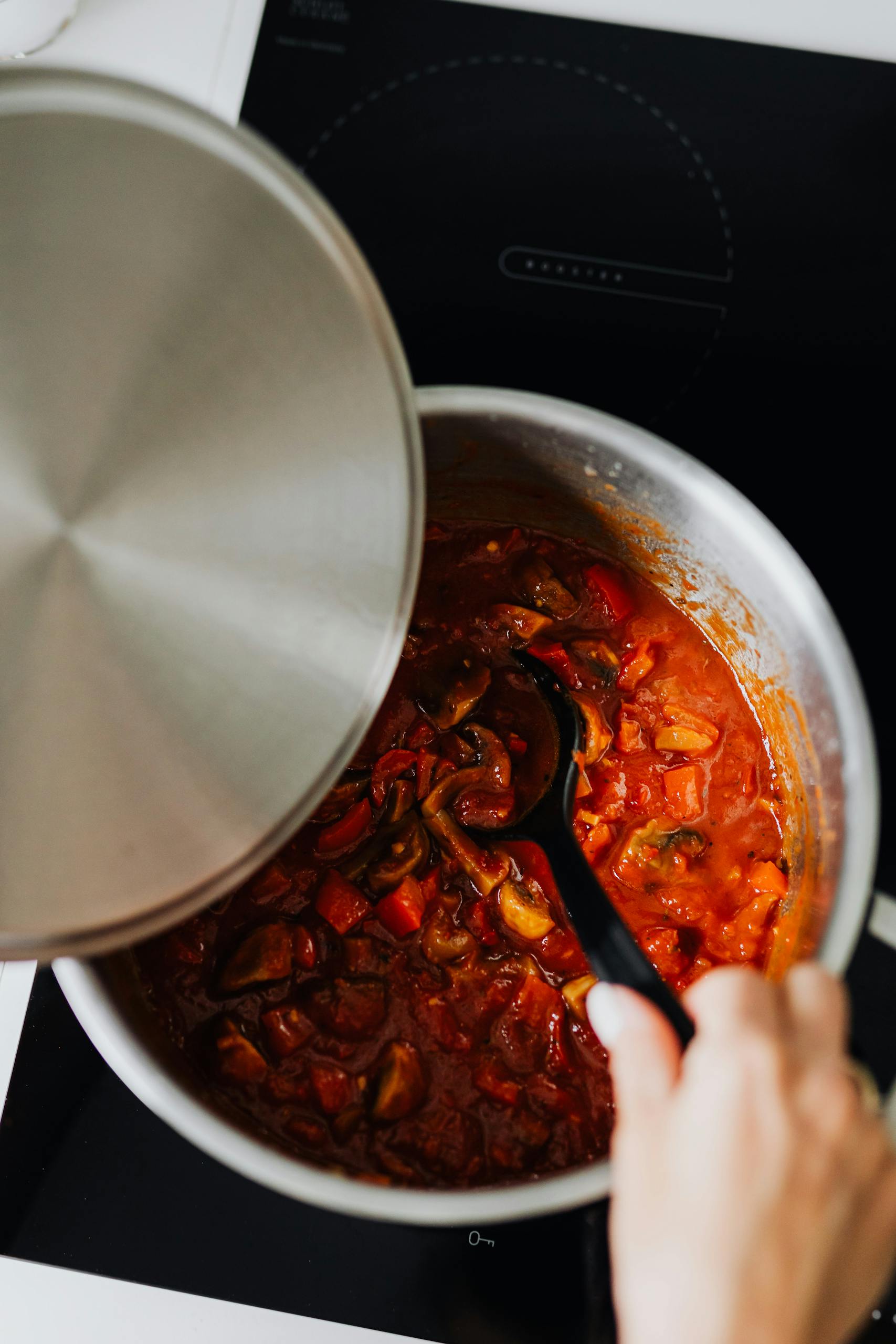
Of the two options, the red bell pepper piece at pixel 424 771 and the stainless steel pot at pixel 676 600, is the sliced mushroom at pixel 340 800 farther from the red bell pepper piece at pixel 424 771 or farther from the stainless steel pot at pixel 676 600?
the stainless steel pot at pixel 676 600

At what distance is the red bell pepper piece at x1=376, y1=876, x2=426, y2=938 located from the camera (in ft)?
5.30

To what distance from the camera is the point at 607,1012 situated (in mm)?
1197

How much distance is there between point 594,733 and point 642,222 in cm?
97

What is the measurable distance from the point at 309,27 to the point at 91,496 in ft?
3.94

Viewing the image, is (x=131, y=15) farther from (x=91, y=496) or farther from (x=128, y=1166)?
(x=128, y=1166)

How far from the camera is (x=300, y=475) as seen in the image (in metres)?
1.20

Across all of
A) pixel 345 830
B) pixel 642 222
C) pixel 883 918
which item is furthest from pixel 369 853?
pixel 642 222

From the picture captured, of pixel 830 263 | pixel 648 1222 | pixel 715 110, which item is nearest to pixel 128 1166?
pixel 648 1222

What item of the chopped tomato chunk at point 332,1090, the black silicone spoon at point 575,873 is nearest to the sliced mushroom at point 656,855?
the black silicone spoon at point 575,873

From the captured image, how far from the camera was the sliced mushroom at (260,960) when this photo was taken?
155cm

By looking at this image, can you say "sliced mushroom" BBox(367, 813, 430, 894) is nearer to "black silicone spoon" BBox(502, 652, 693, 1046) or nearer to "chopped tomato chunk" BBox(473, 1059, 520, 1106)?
"black silicone spoon" BBox(502, 652, 693, 1046)

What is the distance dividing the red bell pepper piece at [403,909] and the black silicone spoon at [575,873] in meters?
0.20

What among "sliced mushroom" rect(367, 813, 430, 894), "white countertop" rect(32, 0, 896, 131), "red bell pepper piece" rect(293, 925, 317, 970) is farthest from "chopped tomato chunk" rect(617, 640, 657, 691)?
"white countertop" rect(32, 0, 896, 131)

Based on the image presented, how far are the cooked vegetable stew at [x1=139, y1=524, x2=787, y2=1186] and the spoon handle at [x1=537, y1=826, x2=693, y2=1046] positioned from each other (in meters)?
0.12
